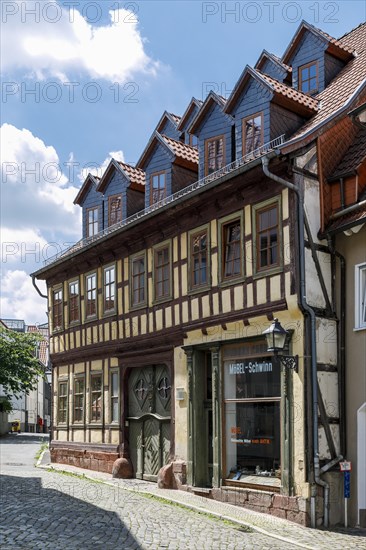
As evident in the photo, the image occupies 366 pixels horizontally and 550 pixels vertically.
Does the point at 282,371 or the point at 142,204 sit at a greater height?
the point at 142,204

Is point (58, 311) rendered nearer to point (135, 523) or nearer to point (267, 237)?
point (267, 237)

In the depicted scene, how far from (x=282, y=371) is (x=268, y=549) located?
3967 mm

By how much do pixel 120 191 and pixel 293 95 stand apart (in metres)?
7.66

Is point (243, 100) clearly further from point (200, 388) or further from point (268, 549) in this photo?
point (268, 549)

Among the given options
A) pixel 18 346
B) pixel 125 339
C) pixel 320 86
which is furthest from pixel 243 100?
pixel 18 346

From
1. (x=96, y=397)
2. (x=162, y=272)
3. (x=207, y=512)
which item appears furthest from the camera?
(x=96, y=397)

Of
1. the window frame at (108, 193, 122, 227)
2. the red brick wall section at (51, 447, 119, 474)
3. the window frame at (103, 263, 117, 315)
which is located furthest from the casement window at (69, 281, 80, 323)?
the red brick wall section at (51, 447, 119, 474)

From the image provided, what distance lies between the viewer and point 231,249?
55.7 ft

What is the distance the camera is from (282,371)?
15039mm

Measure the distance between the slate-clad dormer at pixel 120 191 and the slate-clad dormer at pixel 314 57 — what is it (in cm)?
600

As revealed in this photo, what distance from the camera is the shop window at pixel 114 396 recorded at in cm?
2225

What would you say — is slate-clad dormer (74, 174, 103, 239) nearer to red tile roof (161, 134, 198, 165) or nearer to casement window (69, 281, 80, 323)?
casement window (69, 281, 80, 323)

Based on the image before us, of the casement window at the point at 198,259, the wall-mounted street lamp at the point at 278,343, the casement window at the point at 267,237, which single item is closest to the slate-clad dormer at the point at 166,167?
the casement window at the point at 198,259

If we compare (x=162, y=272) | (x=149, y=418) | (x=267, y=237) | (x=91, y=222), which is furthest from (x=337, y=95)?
(x=91, y=222)
